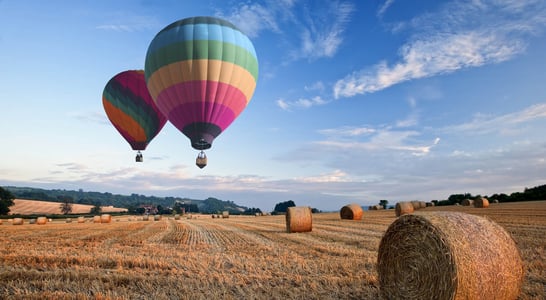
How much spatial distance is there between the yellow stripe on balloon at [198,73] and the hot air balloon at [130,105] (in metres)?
7.29

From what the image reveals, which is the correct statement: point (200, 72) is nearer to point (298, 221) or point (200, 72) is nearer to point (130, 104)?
point (130, 104)

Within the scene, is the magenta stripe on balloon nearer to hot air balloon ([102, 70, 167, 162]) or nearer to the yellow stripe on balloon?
the yellow stripe on balloon

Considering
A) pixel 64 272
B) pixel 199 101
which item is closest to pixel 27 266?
pixel 64 272

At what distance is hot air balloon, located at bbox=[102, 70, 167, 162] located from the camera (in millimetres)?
33125

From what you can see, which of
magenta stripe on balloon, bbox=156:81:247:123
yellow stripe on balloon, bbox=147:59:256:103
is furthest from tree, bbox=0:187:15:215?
yellow stripe on balloon, bbox=147:59:256:103

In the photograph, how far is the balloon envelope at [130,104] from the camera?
33.1m

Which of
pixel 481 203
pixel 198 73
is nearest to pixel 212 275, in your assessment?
pixel 198 73

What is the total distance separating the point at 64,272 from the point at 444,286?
705 cm

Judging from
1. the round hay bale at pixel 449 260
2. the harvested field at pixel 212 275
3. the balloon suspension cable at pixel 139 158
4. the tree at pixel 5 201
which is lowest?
the harvested field at pixel 212 275

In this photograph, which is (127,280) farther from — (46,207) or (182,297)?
(46,207)

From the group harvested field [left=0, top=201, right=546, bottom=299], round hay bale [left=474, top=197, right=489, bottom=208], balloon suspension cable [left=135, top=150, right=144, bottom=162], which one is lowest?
harvested field [left=0, top=201, right=546, bottom=299]

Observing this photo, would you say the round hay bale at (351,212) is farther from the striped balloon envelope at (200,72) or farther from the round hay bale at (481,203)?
the round hay bale at (481,203)

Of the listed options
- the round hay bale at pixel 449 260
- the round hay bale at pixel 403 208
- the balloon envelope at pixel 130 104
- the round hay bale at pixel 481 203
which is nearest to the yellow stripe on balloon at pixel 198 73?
the balloon envelope at pixel 130 104

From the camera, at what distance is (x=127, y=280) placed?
6652 millimetres
